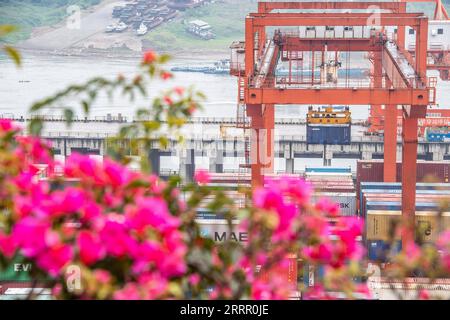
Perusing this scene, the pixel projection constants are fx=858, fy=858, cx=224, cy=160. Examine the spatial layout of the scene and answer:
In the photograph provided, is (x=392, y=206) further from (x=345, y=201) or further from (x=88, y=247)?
(x=88, y=247)

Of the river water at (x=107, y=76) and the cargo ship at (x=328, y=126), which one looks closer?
the cargo ship at (x=328, y=126)

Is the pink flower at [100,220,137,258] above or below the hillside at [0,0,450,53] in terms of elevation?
below

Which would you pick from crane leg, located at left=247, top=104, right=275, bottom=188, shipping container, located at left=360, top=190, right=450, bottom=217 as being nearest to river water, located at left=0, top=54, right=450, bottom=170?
shipping container, located at left=360, top=190, right=450, bottom=217

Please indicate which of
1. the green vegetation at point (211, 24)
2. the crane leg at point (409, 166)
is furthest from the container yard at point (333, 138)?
the green vegetation at point (211, 24)

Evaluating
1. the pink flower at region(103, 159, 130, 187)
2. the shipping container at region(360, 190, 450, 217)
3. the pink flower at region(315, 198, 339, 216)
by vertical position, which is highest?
the pink flower at region(103, 159, 130, 187)

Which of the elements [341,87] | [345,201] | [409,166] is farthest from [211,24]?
[409,166]

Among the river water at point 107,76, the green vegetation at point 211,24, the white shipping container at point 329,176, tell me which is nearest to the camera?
the white shipping container at point 329,176

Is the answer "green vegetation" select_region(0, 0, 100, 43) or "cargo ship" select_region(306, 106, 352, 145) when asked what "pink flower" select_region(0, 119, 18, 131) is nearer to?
"cargo ship" select_region(306, 106, 352, 145)

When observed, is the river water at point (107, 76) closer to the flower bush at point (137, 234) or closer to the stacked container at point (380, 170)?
the stacked container at point (380, 170)
